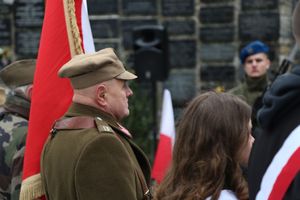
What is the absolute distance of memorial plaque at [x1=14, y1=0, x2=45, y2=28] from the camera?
874 cm

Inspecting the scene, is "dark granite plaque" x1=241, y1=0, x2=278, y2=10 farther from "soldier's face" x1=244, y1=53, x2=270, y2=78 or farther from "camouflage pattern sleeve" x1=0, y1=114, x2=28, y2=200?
"camouflage pattern sleeve" x1=0, y1=114, x2=28, y2=200

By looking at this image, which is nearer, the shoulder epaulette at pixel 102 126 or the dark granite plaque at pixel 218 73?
the shoulder epaulette at pixel 102 126

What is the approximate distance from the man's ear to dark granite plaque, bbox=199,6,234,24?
5.95 metres

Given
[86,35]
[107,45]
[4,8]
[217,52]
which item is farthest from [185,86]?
[86,35]

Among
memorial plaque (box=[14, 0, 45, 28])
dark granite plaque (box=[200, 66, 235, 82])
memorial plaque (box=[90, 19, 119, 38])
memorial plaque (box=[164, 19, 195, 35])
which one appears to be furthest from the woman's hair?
memorial plaque (box=[14, 0, 45, 28])

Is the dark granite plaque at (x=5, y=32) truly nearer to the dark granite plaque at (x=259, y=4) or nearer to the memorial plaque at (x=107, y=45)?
the memorial plaque at (x=107, y=45)

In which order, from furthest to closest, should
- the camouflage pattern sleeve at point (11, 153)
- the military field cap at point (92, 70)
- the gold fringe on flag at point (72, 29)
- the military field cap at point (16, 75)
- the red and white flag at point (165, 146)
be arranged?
the red and white flag at point (165, 146), the military field cap at point (16, 75), the gold fringe on flag at point (72, 29), the camouflage pattern sleeve at point (11, 153), the military field cap at point (92, 70)

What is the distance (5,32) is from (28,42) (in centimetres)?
40

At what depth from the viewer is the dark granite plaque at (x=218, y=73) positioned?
8250 millimetres

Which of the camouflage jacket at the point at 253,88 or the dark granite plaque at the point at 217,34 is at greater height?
the dark granite plaque at the point at 217,34

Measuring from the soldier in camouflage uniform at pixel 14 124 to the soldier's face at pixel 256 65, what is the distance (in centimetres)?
324

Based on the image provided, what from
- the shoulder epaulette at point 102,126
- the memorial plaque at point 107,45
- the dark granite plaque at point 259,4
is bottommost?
the memorial plaque at point 107,45

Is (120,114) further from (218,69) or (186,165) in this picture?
(218,69)


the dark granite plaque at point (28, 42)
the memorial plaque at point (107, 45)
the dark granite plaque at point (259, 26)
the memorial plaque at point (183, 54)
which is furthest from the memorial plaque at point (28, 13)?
the dark granite plaque at point (259, 26)
